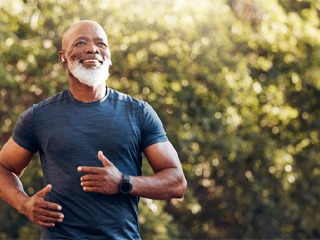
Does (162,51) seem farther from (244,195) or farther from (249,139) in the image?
(244,195)

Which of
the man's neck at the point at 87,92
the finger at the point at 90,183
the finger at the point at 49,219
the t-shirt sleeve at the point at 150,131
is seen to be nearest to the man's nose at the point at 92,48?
the man's neck at the point at 87,92

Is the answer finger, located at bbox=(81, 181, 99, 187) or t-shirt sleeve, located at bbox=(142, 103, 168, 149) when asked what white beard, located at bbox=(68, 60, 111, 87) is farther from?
finger, located at bbox=(81, 181, 99, 187)

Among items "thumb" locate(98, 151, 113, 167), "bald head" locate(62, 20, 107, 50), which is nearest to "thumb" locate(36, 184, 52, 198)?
"thumb" locate(98, 151, 113, 167)

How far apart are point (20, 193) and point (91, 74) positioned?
539mm

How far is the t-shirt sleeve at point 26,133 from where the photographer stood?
3.89 metres

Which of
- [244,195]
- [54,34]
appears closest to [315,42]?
[244,195]

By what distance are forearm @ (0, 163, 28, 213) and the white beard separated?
0.49 meters

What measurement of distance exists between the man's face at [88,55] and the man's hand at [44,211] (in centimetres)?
46

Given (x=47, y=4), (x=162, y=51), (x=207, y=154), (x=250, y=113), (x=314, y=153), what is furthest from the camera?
(x=314, y=153)

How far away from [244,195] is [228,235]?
1.45 m

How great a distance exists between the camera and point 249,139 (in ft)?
48.0

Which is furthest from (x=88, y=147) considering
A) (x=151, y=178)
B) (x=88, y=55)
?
(x=88, y=55)

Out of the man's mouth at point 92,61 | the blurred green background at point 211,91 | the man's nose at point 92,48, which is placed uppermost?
the man's nose at point 92,48

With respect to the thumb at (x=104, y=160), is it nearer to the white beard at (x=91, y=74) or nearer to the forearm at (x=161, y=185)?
the forearm at (x=161, y=185)
